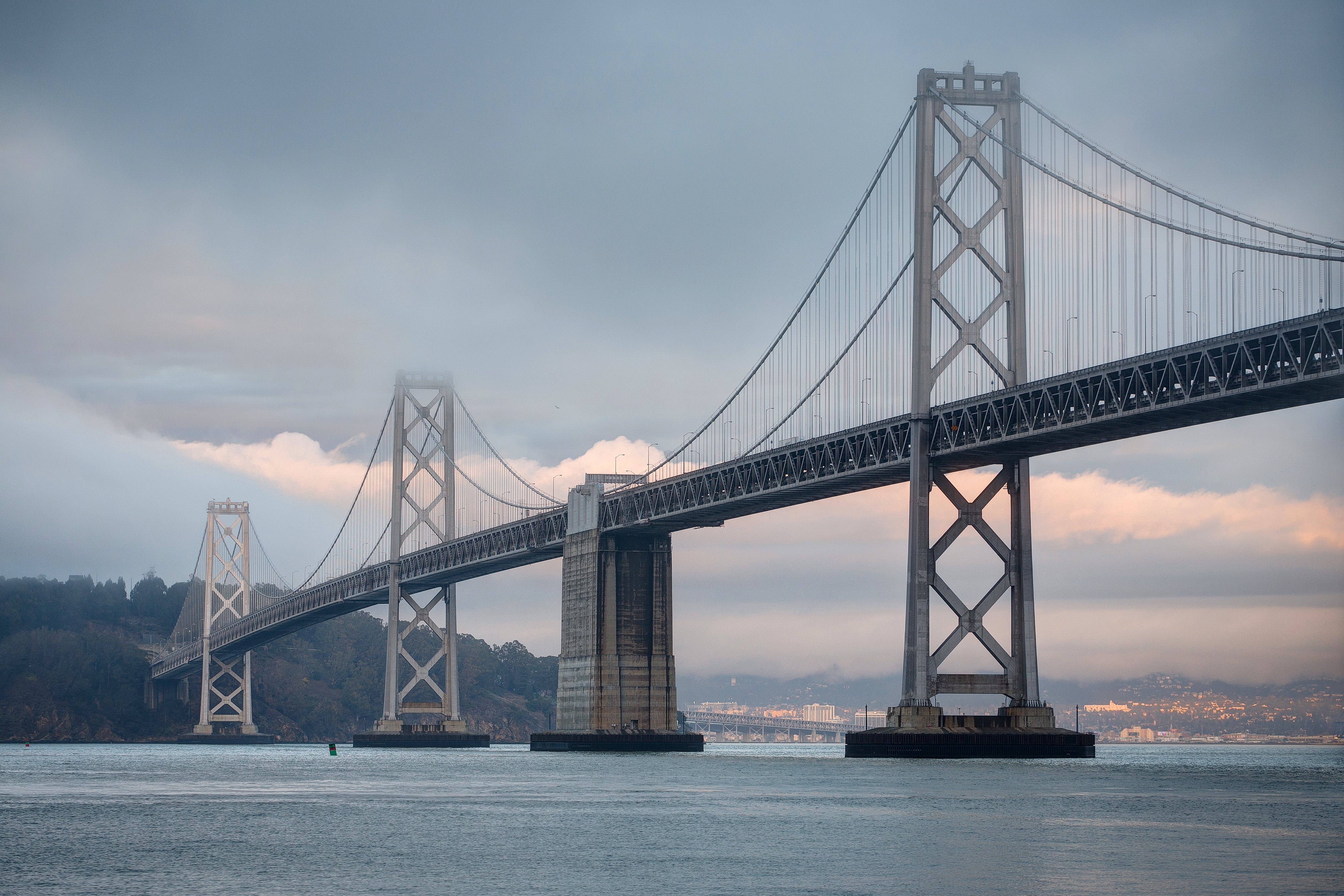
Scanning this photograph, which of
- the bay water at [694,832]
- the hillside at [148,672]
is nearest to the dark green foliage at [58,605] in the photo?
the hillside at [148,672]

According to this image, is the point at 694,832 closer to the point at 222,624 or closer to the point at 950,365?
the point at 950,365

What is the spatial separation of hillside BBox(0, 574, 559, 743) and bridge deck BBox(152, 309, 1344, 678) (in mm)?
81310

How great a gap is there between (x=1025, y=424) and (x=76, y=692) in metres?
119

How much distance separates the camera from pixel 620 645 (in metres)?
67.4

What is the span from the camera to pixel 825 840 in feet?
90.2

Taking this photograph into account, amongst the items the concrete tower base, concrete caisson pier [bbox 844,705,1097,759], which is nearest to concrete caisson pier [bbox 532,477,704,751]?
the concrete tower base

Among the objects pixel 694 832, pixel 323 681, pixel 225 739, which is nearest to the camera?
pixel 694 832

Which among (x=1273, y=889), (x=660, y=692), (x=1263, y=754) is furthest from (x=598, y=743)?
(x=1263, y=754)

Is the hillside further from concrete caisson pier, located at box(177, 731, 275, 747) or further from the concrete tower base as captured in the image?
the concrete tower base

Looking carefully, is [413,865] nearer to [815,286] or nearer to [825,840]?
[825,840]

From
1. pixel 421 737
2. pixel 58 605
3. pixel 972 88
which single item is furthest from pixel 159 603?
pixel 972 88

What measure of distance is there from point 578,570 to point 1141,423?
104 ft

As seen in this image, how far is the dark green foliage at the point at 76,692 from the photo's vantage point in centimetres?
14350

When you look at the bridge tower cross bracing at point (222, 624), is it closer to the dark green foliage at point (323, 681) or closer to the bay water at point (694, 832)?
the dark green foliage at point (323, 681)
